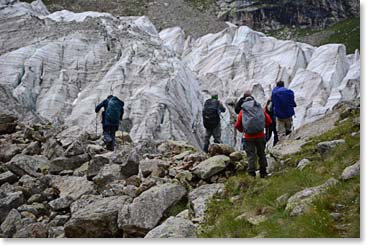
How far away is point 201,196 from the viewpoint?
256 inches

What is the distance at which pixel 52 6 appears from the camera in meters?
37.5

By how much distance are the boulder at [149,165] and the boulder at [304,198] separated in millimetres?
2780

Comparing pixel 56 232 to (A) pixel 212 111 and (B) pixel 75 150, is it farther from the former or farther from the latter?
(A) pixel 212 111

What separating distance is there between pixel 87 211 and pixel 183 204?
1120 millimetres

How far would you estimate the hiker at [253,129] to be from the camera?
6445 mm

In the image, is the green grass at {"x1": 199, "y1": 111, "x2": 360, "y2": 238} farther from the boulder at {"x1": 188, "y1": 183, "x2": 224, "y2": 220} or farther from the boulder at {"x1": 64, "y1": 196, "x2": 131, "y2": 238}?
the boulder at {"x1": 64, "y1": 196, "x2": 131, "y2": 238}

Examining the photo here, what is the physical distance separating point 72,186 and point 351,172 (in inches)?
161

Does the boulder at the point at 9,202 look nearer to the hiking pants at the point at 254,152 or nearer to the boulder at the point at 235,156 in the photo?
the boulder at the point at 235,156

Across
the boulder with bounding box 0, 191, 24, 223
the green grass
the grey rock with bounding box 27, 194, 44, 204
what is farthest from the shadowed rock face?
the green grass

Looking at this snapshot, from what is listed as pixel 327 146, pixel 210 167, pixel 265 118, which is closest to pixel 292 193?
pixel 327 146

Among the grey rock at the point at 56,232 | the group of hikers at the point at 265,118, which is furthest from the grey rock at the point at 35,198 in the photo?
the group of hikers at the point at 265,118

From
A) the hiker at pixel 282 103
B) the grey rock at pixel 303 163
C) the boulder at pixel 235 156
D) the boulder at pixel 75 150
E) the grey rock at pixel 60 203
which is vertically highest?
the hiker at pixel 282 103

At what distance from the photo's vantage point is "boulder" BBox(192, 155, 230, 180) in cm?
707

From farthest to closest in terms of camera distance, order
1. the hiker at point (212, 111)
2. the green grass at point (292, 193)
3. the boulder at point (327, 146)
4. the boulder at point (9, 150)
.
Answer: the boulder at point (9, 150)
the hiker at point (212, 111)
the boulder at point (327, 146)
the green grass at point (292, 193)
